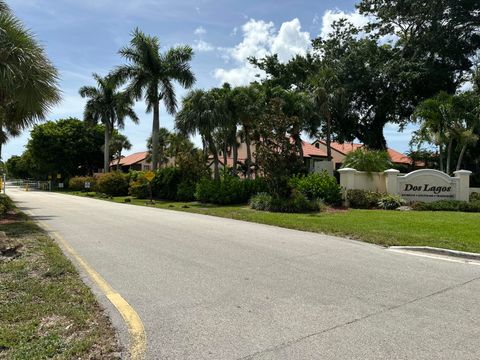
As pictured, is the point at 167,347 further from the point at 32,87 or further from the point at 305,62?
the point at 305,62

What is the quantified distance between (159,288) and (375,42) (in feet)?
120

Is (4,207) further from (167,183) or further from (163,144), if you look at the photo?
(163,144)

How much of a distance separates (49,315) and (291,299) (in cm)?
302

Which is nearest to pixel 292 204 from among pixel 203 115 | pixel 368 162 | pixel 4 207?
pixel 368 162

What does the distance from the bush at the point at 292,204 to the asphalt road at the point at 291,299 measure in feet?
31.5

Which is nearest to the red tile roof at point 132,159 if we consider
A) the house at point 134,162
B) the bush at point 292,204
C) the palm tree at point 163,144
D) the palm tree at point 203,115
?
the house at point 134,162

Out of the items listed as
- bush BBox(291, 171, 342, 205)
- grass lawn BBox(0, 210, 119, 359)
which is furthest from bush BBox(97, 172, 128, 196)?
grass lawn BBox(0, 210, 119, 359)

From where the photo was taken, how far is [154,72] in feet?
119

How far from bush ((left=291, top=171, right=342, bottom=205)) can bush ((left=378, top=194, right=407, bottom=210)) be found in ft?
6.97

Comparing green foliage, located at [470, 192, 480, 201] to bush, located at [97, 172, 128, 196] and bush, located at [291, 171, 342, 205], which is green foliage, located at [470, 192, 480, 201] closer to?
bush, located at [291, 171, 342, 205]

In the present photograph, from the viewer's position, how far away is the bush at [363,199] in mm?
22891

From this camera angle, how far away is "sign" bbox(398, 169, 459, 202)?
24109 millimetres

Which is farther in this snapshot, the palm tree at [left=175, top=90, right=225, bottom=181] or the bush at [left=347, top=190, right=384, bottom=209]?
the palm tree at [left=175, top=90, right=225, bottom=181]

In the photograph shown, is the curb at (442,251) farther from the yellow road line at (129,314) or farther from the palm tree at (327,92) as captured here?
the palm tree at (327,92)
